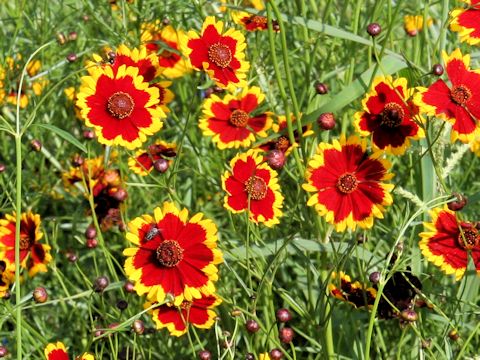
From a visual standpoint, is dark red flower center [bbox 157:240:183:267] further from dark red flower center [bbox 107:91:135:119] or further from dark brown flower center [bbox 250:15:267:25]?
dark brown flower center [bbox 250:15:267:25]

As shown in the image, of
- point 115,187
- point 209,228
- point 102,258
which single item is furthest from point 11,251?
point 209,228

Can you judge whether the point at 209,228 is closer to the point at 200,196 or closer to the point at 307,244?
the point at 307,244

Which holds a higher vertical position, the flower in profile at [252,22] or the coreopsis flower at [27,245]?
the flower in profile at [252,22]

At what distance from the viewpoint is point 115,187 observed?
228 centimetres

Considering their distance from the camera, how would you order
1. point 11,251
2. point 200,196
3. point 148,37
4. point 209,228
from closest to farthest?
point 209,228
point 11,251
point 148,37
point 200,196

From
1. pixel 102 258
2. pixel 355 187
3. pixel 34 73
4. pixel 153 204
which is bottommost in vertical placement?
pixel 102 258

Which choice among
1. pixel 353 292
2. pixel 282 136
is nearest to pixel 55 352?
pixel 353 292

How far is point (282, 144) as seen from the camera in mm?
2004

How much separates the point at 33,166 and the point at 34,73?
40 cm

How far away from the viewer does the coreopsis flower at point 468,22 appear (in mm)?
1739

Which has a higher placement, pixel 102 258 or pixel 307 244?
pixel 307 244

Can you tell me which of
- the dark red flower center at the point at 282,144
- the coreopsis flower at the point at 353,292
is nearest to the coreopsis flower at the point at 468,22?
the dark red flower center at the point at 282,144

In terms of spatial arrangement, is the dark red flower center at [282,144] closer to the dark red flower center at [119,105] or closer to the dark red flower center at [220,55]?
the dark red flower center at [220,55]

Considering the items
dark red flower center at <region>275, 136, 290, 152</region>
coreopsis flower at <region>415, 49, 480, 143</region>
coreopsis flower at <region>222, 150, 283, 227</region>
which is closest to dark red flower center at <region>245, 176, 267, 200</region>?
coreopsis flower at <region>222, 150, 283, 227</region>
